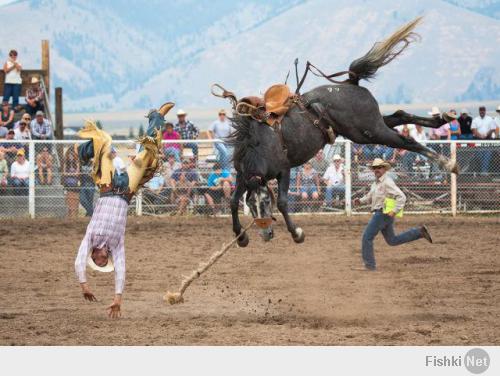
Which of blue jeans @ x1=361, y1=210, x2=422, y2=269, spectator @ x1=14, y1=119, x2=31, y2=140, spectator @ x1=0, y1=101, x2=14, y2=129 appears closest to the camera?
blue jeans @ x1=361, y1=210, x2=422, y2=269

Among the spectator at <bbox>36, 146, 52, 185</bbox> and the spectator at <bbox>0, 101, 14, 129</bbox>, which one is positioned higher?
the spectator at <bbox>0, 101, 14, 129</bbox>

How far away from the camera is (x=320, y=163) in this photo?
56.9ft

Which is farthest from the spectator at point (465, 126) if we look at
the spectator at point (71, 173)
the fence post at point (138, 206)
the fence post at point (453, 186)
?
the spectator at point (71, 173)

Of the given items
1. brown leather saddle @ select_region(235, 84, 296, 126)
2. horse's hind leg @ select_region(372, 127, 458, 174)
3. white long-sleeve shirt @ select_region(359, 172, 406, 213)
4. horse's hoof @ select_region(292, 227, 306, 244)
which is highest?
brown leather saddle @ select_region(235, 84, 296, 126)

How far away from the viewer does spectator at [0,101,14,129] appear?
1850 cm

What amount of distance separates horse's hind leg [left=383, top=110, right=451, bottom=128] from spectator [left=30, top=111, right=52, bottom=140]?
9025mm

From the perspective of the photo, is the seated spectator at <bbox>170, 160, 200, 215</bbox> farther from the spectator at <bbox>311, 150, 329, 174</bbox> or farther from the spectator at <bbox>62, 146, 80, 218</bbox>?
the spectator at <bbox>311, 150, 329, 174</bbox>

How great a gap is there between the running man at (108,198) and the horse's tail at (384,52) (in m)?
2.46

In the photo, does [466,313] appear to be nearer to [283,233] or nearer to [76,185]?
[283,233]

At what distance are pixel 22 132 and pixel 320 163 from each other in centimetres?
507

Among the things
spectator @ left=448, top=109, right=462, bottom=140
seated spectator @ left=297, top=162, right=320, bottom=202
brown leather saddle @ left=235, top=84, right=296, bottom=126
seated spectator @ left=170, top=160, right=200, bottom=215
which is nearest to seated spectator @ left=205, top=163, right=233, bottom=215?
seated spectator @ left=170, top=160, right=200, bottom=215

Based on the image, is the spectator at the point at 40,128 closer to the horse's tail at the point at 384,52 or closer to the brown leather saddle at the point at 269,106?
the horse's tail at the point at 384,52

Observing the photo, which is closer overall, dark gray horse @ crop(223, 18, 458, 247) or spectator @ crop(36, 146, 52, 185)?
Result: dark gray horse @ crop(223, 18, 458, 247)

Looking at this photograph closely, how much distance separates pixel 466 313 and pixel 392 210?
249 centimetres
